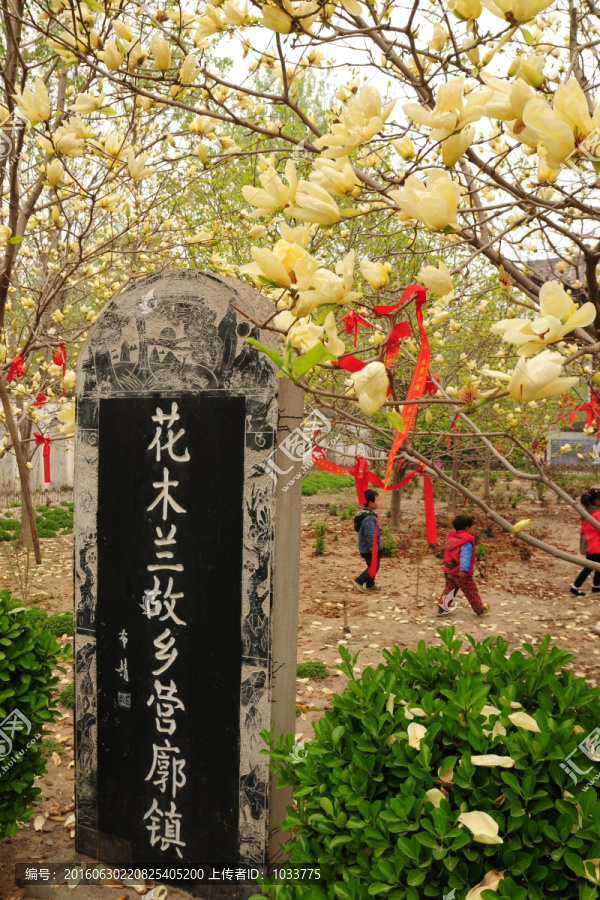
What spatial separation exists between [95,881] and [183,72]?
2746 millimetres

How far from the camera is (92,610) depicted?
246 centimetres

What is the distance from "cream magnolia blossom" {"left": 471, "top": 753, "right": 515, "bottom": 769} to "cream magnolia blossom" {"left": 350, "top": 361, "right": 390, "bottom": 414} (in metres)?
0.83

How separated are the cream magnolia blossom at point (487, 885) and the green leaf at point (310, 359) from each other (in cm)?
101

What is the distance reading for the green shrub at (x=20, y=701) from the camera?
218cm

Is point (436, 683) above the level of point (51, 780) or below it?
above

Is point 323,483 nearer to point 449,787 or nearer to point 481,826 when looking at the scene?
point 449,787

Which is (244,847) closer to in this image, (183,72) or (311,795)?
(311,795)

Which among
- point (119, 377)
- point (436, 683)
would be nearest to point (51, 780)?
point (119, 377)

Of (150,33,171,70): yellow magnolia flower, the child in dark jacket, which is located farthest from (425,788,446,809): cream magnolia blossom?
the child in dark jacket

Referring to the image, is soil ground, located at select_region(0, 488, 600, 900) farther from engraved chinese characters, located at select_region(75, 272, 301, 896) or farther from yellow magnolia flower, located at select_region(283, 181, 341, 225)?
yellow magnolia flower, located at select_region(283, 181, 341, 225)

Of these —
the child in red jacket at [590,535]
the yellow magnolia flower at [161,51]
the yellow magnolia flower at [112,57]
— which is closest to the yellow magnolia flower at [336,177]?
the yellow magnolia flower at [161,51]

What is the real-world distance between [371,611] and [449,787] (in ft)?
16.0

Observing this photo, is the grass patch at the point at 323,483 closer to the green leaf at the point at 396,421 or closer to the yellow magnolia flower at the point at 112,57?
the yellow magnolia flower at the point at 112,57

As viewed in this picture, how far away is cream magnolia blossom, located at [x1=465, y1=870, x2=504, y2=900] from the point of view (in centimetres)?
118
